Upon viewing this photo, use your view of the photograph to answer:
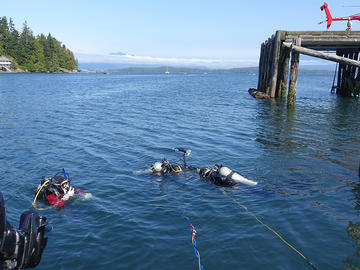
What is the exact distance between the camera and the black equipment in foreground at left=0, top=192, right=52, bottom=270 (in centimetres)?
396

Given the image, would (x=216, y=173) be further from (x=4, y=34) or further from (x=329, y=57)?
(x=4, y=34)

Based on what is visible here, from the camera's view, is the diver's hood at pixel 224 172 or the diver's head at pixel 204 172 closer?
the diver's hood at pixel 224 172

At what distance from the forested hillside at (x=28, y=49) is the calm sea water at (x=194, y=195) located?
110348 millimetres

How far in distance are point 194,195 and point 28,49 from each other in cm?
12657

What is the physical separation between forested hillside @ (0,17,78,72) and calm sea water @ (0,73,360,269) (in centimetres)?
11035

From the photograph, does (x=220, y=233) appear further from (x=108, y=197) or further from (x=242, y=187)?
(x=108, y=197)

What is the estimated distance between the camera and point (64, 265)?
623 centimetres

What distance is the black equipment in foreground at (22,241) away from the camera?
3963 millimetres

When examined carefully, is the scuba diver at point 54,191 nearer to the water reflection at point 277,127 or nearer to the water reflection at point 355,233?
the water reflection at point 355,233

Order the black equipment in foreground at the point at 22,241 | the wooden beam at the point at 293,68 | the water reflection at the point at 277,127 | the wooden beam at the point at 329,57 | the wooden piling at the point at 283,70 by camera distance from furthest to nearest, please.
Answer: the wooden piling at the point at 283,70, the wooden beam at the point at 293,68, the wooden beam at the point at 329,57, the water reflection at the point at 277,127, the black equipment in foreground at the point at 22,241

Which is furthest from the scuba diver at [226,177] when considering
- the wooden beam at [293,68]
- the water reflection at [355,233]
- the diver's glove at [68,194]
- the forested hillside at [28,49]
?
the forested hillside at [28,49]

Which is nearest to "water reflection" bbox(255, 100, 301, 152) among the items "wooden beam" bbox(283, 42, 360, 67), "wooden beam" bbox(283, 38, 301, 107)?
"wooden beam" bbox(283, 38, 301, 107)

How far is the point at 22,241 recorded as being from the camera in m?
4.21

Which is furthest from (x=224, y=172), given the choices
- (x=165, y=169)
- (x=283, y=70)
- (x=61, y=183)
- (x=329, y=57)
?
(x=283, y=70)
